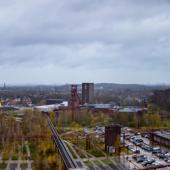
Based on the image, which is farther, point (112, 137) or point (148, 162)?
point (112, 137)

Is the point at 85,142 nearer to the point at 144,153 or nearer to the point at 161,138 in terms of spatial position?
the point at 144,153

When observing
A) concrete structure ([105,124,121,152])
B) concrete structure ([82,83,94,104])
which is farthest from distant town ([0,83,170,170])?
concrete structure ([82,83,94,104])

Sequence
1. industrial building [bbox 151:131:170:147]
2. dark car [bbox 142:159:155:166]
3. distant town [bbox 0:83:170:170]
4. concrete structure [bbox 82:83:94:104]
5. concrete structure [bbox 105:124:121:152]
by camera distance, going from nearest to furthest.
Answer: distant town [bbox 0:83:170:170] < dark car [bbox 142:159:155:166] < concrete structure [bbox 105:124:121:152] < industrial building [bbox 151:131:170:147] < concrete structure [bbox 82:83:94:104]

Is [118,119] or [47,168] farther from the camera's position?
[118,119]

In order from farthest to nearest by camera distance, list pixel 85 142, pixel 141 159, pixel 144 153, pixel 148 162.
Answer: pixel 85 142
pixel 144 153
pixel 141 159
pixel 148 162

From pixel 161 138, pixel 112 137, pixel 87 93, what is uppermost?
pixel 87 93

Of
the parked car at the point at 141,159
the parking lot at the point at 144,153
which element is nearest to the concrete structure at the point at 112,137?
the parking lot at the point at 144,153

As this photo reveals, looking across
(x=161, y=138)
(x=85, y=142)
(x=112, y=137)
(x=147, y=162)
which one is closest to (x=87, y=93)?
(x=85, y=142)

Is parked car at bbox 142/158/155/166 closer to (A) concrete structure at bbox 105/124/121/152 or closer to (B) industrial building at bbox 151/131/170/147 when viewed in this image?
(A) concrete structure at bbox 105/124/121/152

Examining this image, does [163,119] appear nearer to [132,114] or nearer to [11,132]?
[132,114]

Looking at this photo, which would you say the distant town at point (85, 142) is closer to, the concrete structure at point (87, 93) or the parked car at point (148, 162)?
the parked car at point (148, 162)

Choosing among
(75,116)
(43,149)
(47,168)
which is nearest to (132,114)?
(75,116)
